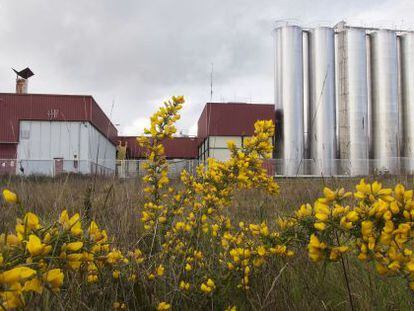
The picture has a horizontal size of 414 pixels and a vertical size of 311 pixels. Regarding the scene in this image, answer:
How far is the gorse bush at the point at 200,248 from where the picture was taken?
33.6 inches

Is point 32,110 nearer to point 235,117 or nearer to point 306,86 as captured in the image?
point 235,117

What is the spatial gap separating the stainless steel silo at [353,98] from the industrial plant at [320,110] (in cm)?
5

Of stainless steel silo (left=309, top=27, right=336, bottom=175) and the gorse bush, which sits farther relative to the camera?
stainless steel silo (left=309, top=27, right=336, bottom=175)

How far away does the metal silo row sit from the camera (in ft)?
68.9

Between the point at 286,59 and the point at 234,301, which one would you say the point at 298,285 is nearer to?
the point at 234,301

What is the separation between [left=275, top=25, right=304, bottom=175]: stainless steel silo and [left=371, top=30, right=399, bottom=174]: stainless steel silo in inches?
162

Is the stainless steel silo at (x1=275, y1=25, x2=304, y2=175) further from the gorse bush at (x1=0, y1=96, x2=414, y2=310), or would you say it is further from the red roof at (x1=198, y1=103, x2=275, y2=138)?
the gorse bush at (x1=0, y1=96, x2=414, y2=310)

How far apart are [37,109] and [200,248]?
24599 mm

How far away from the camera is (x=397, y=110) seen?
21594 mm

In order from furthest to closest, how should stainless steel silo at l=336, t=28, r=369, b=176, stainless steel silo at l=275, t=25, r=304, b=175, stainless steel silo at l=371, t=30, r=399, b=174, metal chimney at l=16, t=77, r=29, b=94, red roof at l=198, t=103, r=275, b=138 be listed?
metal chimney at l=16, t=77, r=29, b=94, red roof at l=198, t=103, r=275, b=138, stainless steel silo at l=275, t=25, r=304, b=175, stainless steel silo at l=371, t=30, r=399, b=174, stainless steel silo at l=336, t=28, r=369, b=176

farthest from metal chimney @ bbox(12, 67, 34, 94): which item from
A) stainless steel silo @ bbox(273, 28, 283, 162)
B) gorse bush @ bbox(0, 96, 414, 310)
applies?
gorse bush @ bbox(0, 96, 414, 310)

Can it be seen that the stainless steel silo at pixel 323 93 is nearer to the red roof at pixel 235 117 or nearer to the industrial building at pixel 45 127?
the red roof at pixel 235 117

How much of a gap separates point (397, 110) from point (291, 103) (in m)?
5.73

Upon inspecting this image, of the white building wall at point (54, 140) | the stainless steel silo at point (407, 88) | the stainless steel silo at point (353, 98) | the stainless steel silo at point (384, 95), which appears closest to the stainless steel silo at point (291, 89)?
the stainless steel silo at point (353, 98)
